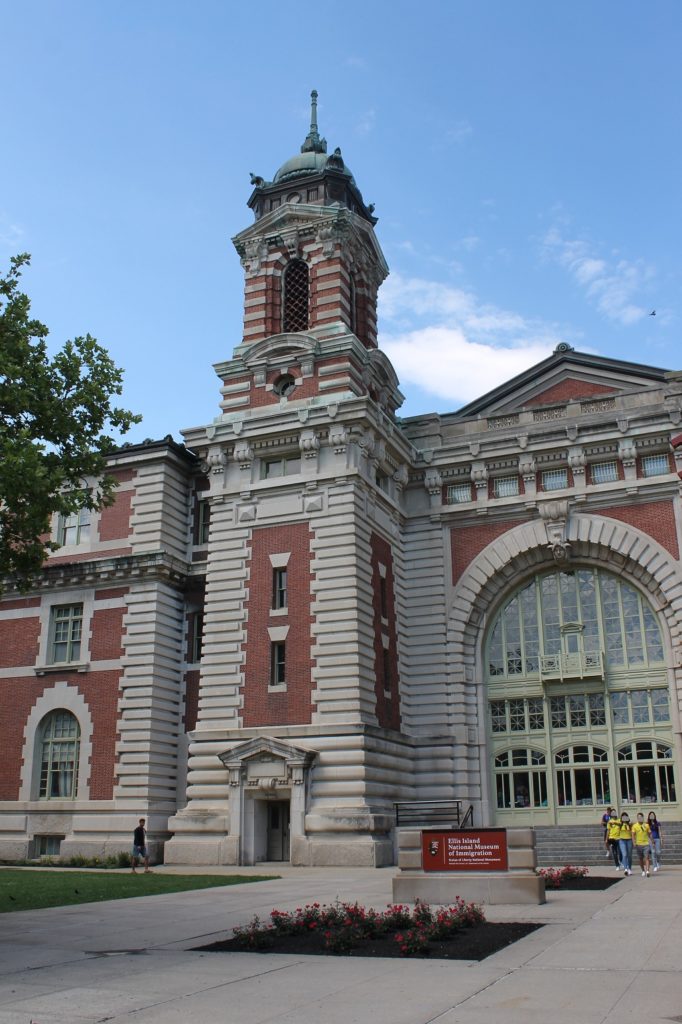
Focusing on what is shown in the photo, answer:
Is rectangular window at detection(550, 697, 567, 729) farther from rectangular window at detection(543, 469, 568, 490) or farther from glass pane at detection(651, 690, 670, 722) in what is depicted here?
rectangular window at detection(543, 469, 568, 490)

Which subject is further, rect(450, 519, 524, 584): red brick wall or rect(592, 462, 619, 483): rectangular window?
rect(450, 519, 524, 584): red brick wall

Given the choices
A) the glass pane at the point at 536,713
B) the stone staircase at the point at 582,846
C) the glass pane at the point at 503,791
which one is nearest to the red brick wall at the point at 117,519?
the glass pane at the point at 536,713

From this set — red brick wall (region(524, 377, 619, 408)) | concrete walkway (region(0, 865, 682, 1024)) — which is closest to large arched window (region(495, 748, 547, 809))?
red brick wall (region(524, 377, 619, 408))

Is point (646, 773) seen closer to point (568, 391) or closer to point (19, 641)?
point (568, 391)

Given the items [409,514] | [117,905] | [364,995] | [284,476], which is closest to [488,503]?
[409,514]

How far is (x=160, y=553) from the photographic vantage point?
123 feet

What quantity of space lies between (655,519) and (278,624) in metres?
14.4

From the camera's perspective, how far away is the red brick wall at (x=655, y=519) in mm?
35719

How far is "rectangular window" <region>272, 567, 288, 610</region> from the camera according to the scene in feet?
115

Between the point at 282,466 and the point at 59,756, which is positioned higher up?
the point at 282,466

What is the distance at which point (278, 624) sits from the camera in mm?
Result: 34594

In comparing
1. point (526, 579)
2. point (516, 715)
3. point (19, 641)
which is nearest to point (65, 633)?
point (19, 641)

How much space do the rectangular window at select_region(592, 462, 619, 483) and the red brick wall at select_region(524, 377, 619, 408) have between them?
169 inches

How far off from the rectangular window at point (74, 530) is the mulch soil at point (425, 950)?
92.7 feet
